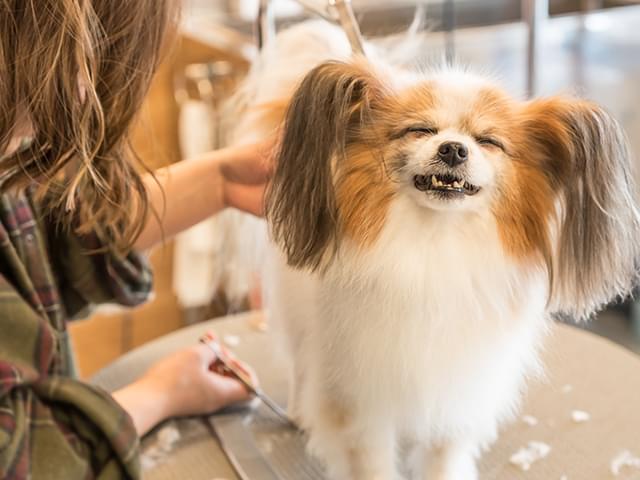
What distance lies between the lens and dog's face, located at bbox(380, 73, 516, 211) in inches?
26.5

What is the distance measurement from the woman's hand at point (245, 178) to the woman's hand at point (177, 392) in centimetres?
21

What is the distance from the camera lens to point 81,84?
32.8 inches

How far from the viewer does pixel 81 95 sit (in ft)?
2.76

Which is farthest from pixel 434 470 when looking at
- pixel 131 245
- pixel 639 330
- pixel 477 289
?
pixel 639 330

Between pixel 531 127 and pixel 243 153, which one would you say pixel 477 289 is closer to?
pixel 531 127

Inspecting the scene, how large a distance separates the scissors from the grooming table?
0.01m

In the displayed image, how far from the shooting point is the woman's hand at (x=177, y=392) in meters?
0.97

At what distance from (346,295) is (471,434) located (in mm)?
217

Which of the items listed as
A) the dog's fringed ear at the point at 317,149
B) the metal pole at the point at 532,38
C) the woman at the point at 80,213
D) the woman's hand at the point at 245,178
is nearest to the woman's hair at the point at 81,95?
the woman at the point at 80,213

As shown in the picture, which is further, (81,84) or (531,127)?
(81,84)

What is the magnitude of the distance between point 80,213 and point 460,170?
1.71 ft

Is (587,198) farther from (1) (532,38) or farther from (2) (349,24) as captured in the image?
(1) (532,38)

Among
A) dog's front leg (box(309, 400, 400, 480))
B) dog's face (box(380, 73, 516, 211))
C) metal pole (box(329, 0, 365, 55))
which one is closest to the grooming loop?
metal pole (box(329, 0, 365, 55))

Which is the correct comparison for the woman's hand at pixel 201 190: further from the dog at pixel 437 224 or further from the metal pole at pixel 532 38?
the metal pole at pixel 532 38
